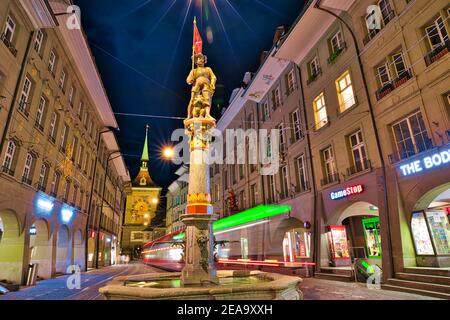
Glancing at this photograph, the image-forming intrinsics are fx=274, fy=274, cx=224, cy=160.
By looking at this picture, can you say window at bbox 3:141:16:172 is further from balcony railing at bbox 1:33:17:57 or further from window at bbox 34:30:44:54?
window at bbox 34:30:44:54

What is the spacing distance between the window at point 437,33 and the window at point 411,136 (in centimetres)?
282

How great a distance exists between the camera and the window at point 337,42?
16292 millimetres

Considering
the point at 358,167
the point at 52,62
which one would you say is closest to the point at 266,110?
the point at 358,167

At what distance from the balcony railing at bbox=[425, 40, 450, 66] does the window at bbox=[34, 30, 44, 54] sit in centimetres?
1988

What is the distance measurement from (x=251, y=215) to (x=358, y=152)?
11226 millimetres

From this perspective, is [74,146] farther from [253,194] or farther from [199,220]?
[199,220]

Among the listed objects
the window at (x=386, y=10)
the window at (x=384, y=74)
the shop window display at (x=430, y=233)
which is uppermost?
the window at (x=386, y=10)

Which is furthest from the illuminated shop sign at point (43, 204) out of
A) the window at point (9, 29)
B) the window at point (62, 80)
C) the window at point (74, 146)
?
the window at point (9, 29)

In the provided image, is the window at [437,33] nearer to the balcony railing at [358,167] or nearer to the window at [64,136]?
the balcony railing at [358,167]

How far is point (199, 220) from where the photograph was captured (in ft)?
26.1

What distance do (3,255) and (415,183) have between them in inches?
797


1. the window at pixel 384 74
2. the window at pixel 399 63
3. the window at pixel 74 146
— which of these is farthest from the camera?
the window at pixel 74 146

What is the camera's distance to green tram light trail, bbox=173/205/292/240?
20775mm

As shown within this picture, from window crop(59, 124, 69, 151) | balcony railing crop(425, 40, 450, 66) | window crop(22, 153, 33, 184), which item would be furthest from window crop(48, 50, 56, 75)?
balcony railing crop(425, 40, 450, 66)
